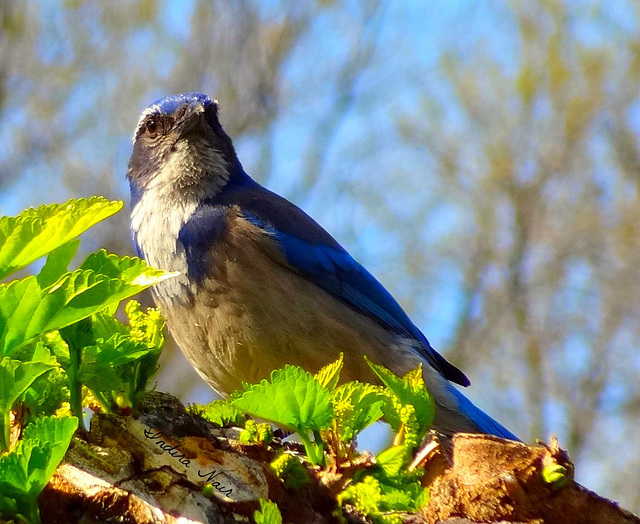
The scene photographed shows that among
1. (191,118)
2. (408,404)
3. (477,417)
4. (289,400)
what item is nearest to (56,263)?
(289,400)

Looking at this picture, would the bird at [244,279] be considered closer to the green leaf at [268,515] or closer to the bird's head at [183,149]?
the bird's head at [183,149]

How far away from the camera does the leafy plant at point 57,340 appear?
1.68m

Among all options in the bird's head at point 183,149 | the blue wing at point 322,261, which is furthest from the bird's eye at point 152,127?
the blue wing at point 322,261

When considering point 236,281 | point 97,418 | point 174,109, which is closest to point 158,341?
point 97,418

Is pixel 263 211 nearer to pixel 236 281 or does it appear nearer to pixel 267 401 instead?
pixel 236 281

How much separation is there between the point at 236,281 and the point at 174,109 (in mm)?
1195

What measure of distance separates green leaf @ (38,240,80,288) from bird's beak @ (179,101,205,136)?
9.27ft

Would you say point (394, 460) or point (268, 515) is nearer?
point (268, 515)

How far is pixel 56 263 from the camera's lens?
204 centimetres

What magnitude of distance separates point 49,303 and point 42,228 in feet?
0.74

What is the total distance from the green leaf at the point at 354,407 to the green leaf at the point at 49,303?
499mm

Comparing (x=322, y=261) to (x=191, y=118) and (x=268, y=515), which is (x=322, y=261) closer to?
(x=191, y=118)

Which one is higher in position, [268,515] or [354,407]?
[354,407]

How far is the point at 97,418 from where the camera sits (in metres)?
1.98
